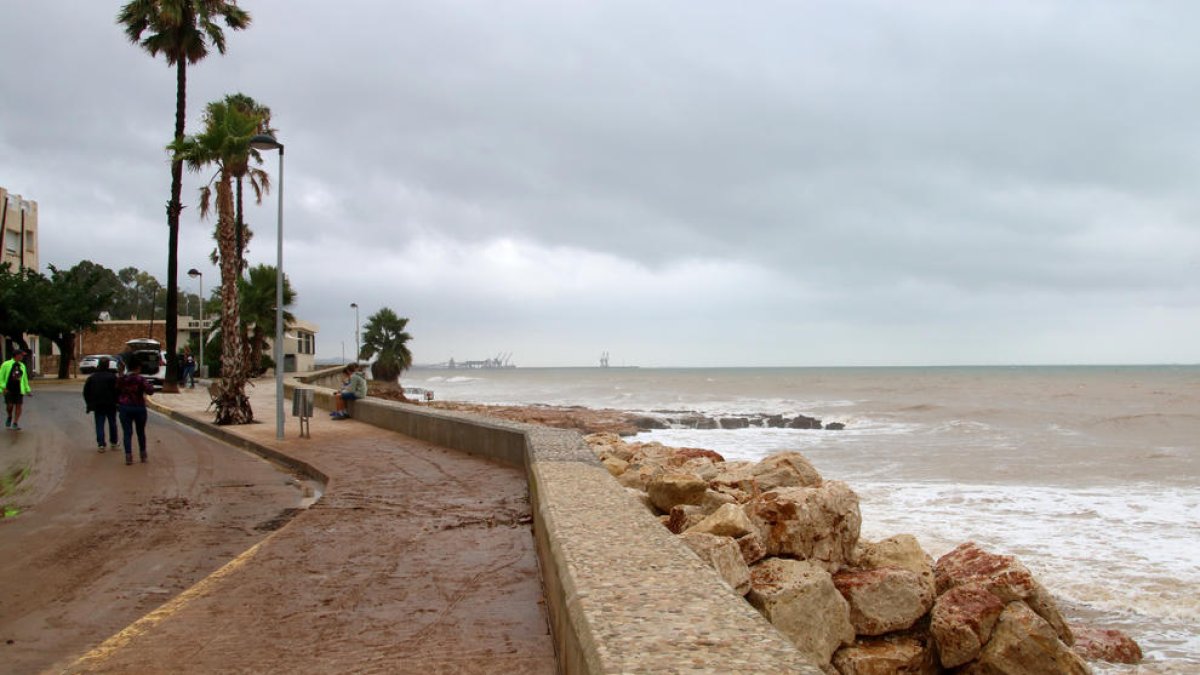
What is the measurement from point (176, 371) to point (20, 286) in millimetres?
13147

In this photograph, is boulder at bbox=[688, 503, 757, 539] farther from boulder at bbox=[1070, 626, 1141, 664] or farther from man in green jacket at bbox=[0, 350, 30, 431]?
man in green jacket at bbox=[0, 350, 30, 431]

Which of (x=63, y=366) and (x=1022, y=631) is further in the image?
(x=63, y=366)

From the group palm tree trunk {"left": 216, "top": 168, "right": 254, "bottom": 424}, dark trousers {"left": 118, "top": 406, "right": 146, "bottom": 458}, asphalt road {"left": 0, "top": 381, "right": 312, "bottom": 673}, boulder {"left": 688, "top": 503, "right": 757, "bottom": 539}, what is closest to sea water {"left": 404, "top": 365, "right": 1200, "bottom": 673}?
boulder {"left": 688, "top": 503, "right": 757, "bottom": 539}

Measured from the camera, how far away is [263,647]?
4.34 meters

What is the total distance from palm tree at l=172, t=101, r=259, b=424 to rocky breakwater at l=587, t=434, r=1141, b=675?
13.8 metres

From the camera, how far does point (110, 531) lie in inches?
307

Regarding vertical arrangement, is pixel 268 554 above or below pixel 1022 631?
above

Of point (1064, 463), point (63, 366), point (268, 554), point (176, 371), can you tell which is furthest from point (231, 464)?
point (63, 366)

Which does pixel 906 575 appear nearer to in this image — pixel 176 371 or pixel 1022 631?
pixel 1022 631

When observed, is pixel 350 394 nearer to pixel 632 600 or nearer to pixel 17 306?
pixel 632 600

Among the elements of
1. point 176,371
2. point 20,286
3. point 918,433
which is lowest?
point 918,433

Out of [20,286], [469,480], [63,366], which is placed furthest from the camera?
[63,366]

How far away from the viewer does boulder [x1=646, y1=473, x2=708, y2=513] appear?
8266 mm

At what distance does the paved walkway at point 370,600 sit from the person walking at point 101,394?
6846 millimetres
